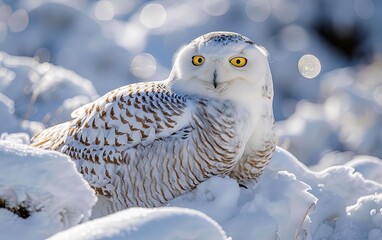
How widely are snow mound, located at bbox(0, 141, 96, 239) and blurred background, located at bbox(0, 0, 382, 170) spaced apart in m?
4.17

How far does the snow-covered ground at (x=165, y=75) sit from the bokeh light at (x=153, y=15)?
48 millimetres

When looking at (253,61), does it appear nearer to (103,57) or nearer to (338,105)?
(338,105)

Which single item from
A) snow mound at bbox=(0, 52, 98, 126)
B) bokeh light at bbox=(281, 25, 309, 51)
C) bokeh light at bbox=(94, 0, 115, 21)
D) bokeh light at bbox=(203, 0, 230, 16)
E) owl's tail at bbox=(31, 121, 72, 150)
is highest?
owl's tail at bbox=(31, 121, 72, 150)

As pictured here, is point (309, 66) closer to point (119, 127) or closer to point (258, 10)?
point (258, 10)

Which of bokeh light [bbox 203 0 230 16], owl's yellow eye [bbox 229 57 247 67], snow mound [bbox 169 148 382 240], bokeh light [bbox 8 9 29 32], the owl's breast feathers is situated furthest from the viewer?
bokeh light [bbox 203 0 230 16]

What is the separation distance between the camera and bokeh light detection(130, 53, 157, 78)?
1434cm

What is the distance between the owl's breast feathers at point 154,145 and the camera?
15.4ft

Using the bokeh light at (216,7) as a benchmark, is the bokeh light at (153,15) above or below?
below

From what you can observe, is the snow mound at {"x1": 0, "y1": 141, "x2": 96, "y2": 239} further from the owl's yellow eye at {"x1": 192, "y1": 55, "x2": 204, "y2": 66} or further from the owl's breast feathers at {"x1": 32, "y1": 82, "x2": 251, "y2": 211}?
the owl's yellow eye at {"x1": 192, "y1": 55, "x2": 204, "y2": 66}

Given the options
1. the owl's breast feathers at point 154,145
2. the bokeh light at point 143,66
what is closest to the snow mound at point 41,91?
the owl's breast feathers at point 154,145

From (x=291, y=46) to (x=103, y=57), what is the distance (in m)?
5.44

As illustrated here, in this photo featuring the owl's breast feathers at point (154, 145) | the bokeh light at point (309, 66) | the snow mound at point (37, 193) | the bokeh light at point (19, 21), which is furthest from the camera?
the bokeh light at point (309, 66)

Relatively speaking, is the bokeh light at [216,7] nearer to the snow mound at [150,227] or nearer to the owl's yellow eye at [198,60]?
the owl's yellow eye at [198,60]

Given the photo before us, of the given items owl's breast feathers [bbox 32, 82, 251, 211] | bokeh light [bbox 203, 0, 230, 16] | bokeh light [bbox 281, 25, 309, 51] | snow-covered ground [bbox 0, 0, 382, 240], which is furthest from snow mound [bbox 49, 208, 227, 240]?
bokeh light [bbox 203, 0, 230, 16]
